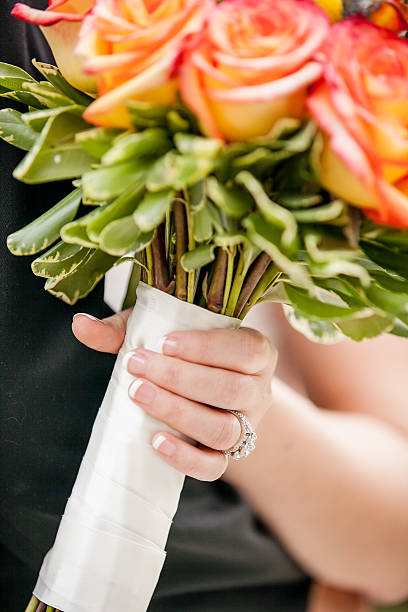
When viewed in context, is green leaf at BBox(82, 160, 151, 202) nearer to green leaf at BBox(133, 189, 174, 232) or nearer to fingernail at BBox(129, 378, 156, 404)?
green leaf at BBox(133, 189, 174, 232)

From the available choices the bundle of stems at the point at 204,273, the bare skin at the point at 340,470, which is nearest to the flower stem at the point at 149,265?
the bundle of stems at the point at 204,273

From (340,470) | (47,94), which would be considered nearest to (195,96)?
(47,94)

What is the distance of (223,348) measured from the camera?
1.47 ft

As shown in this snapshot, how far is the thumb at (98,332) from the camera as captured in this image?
0.50 metres

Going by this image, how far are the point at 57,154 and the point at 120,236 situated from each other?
0.06 m

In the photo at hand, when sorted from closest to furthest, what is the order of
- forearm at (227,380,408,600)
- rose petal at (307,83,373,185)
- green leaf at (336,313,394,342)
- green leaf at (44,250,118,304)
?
1. rose petal at (307,83,373,185)
2. green leaf at (336,313,394,342)
3. green leaf at (44,250,118,304)
4. forearm at (227,380,408,600)

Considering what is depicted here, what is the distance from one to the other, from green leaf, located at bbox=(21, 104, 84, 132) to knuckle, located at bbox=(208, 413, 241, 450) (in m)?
0.22

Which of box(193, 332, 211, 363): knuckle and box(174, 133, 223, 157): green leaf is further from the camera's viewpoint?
box(193, 332, 211, 363): knuckle

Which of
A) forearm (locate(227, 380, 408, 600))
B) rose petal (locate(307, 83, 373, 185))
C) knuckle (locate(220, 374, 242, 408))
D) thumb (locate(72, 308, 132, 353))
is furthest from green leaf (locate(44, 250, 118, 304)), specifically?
forearm (locate(227, 380, 408, 600))

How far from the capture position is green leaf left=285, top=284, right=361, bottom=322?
0.36 metres

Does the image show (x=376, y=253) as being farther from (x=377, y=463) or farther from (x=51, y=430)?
(x=377, y=463)

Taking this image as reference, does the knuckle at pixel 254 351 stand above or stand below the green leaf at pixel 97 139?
below

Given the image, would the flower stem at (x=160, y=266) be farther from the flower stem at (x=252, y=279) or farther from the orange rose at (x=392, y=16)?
the orange rose at (x=392, y=16)

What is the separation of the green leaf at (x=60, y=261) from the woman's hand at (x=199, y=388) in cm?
5
